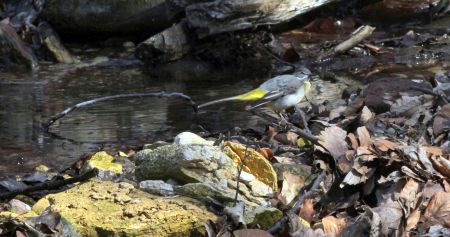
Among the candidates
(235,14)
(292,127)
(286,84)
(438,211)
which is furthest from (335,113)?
(235,14)

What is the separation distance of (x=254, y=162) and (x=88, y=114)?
120 inches

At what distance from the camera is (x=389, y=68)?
8719 millimetres

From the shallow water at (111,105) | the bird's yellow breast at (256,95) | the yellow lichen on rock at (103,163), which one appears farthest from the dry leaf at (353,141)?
the bird's yellow breast at (256,95)

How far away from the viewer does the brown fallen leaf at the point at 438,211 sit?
10.9ft

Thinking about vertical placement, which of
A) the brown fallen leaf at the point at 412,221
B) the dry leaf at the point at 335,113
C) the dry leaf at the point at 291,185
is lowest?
the dry leaf at the point at 335,113

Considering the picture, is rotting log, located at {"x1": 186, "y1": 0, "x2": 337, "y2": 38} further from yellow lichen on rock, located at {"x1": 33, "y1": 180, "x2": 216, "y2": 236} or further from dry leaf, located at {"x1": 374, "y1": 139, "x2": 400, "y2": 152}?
yellow lichen on rock, located at {"x1": 33, "y1": 180, "x2": 216, "y2": 236}

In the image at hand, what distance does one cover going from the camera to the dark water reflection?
5.65 m

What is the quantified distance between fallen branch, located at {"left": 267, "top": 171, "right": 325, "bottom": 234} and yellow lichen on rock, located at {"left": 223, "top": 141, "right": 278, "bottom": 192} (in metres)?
0.20

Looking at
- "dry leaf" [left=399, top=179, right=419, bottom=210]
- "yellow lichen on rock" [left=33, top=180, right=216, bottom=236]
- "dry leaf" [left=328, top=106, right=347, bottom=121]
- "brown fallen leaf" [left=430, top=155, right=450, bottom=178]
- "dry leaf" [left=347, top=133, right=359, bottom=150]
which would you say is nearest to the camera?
"yellow lichen on rock" [left=33, top=180, right=216, bottom=236]

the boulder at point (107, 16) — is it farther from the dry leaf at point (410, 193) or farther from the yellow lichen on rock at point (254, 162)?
the dry leaf at point (410, 193)

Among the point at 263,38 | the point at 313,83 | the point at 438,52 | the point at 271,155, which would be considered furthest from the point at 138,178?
the point at 438,52

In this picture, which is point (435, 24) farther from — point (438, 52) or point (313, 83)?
point (313, 83)

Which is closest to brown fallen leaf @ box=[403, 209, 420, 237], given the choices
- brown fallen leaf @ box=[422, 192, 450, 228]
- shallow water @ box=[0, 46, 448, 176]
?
brown fallen leaf @ box=[422, 192, 450, 228]

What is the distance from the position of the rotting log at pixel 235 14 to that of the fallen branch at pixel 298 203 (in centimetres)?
489
